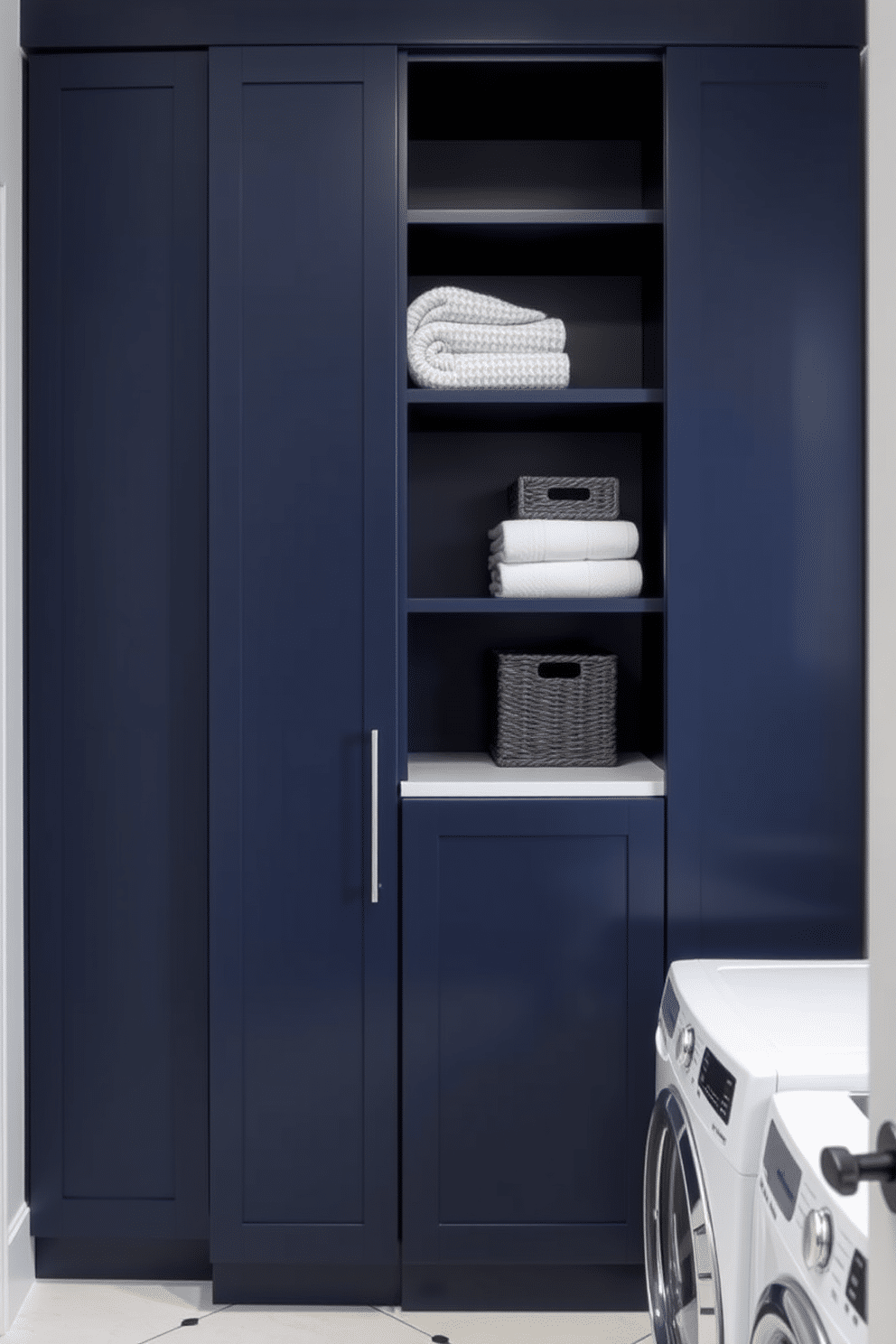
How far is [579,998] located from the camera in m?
1.99

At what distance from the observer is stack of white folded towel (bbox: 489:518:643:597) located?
6.72ft

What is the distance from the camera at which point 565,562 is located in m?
2.06

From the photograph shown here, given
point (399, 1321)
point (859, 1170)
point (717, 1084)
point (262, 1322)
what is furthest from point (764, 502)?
point (262, 1322)

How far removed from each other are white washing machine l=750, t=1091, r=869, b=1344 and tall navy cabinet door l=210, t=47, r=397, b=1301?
0.90 meters

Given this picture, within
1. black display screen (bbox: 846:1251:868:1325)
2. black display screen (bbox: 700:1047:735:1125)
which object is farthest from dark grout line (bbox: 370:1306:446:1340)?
black display screen (bbox: 846:1251:868:1325)

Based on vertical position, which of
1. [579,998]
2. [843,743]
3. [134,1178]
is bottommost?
[134,1178]

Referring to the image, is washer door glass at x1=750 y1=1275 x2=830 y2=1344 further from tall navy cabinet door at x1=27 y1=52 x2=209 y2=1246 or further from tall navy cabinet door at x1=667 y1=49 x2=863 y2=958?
tall navy cabinet door at x1=27 y1=52 x2=209 y2=1246

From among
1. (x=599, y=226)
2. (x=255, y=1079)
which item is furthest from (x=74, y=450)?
(x=255, y=1079)

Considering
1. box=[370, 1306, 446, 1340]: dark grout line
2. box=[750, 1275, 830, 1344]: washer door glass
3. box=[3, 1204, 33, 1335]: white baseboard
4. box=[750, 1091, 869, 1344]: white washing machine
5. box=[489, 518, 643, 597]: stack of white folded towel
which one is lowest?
box=[370, 1306, 446, 1340]: dark grout line

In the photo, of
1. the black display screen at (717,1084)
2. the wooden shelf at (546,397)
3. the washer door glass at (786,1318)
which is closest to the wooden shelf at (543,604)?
the wooden shelf at (546,397)

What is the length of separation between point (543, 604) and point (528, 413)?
408 millimetres

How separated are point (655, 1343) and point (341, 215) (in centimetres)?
200

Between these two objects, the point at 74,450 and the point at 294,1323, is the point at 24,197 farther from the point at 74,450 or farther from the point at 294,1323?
the point at 294,1323
